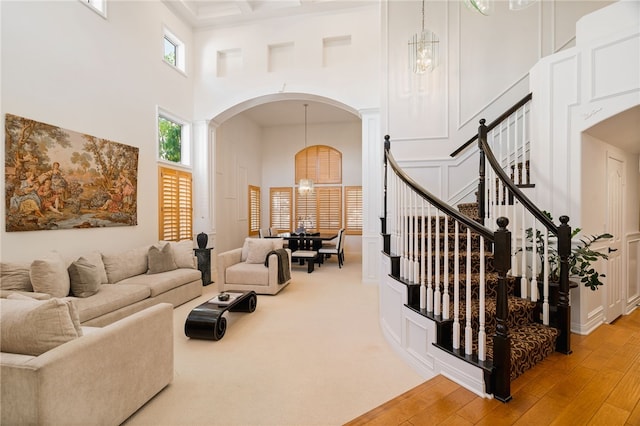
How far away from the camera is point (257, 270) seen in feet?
16.5

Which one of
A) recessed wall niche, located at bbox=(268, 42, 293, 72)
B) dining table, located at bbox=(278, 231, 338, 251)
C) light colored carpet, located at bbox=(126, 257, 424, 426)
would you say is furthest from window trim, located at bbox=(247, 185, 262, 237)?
light colored carpet, located at bbox=(126, 257, 424, 426)

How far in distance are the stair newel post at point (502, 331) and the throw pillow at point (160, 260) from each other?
4.51m

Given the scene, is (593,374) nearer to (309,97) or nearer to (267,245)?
(267,245)

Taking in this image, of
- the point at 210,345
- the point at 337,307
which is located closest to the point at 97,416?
the point at 210,345

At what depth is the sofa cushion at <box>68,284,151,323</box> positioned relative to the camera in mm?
3121

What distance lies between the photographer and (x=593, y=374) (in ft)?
7.39

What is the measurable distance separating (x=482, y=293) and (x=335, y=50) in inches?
226

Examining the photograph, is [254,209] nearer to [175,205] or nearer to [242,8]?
[175,205]

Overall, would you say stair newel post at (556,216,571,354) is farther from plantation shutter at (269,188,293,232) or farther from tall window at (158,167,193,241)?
plantation shutter at (269,188,293,232)

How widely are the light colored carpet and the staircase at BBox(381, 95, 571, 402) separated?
0.44 m

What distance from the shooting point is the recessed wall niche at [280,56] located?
248 inches

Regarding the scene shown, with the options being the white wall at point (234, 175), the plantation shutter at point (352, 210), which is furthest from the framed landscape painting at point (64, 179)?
the plantation shutter at point (352, 210)

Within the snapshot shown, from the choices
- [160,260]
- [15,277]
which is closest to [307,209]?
[160,260]

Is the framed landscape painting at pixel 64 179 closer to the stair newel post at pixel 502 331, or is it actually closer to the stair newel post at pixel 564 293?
the stair newel post at pixel 502 331
